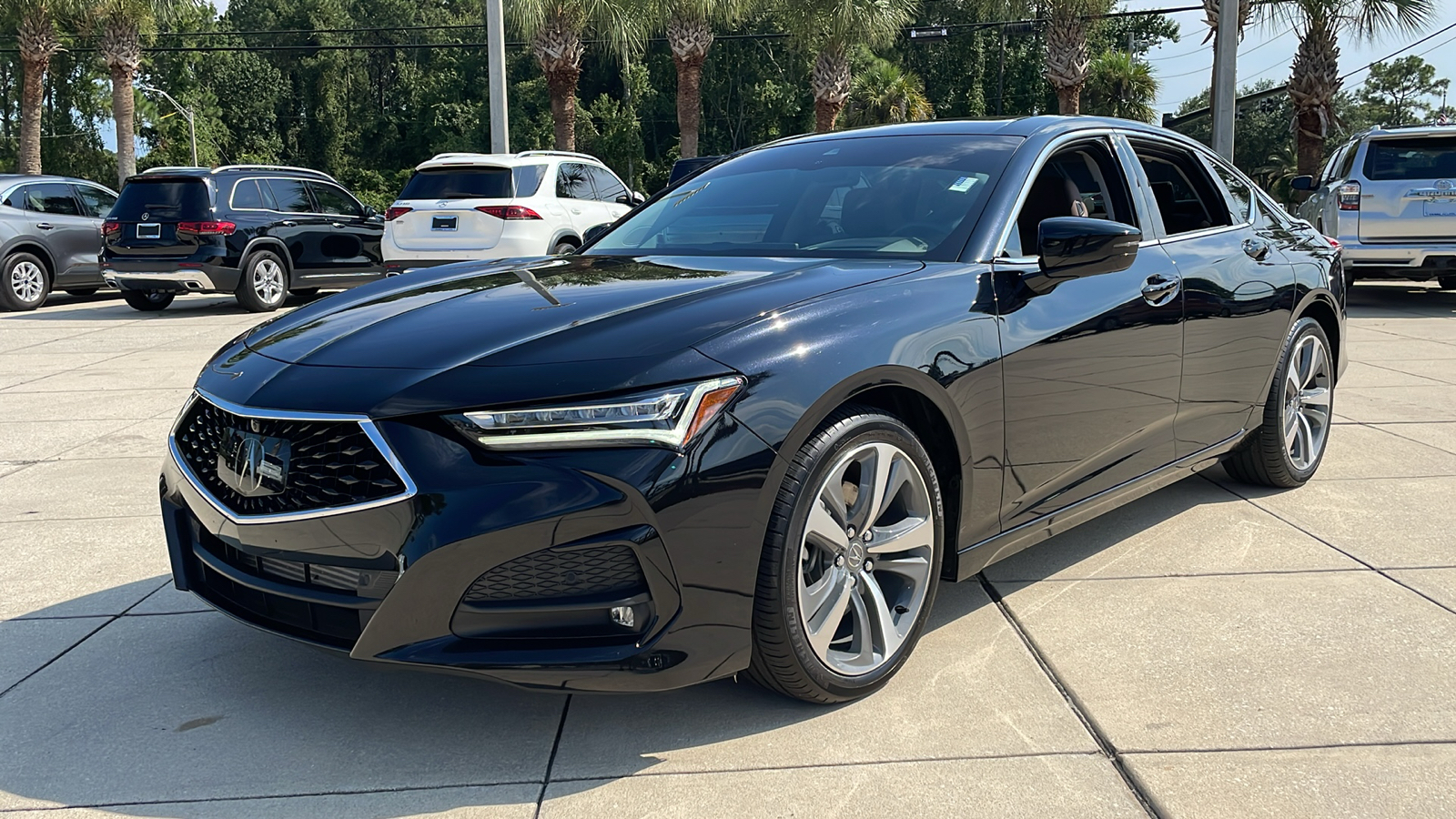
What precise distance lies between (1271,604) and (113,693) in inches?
137

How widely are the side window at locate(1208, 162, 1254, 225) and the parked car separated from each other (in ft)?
46.8

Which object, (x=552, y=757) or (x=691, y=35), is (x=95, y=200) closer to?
(x=691, y=35)

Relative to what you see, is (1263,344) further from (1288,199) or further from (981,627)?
(1288,199)

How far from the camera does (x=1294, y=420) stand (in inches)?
209

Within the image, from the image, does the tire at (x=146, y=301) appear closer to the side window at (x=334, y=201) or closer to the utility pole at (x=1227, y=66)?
the side window at (x=334, y=201)

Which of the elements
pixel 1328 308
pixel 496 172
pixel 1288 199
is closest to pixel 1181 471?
pixel 1328 308

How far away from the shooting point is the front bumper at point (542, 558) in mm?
2609

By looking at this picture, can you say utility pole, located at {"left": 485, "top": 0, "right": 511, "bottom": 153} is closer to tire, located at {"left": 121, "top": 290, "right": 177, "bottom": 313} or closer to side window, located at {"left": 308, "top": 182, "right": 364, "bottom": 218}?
side window, located at {"left": 308, "top": 182, "right": 364, "bottom": 218}

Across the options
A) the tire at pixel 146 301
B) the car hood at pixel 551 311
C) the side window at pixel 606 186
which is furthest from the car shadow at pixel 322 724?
the tire at pixel 146 301

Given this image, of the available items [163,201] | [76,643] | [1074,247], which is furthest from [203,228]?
[1074,247]

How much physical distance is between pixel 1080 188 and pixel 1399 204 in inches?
414

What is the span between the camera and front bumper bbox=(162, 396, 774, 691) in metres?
2.61

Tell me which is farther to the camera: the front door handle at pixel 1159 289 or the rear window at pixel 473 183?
the rear window at pixel 473 183

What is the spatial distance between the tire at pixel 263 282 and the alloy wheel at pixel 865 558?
12744 millimetres
